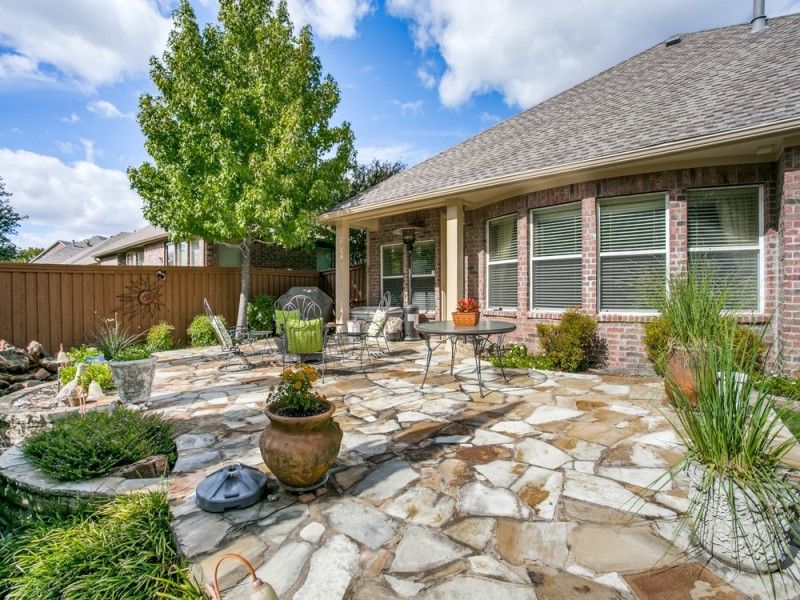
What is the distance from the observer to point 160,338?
888 centimetres

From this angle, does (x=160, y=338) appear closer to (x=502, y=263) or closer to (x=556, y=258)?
(x=502, y=263)

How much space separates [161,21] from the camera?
873 cm

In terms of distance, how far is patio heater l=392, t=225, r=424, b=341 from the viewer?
30.8ft

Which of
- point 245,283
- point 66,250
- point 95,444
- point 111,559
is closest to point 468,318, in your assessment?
point 95,444

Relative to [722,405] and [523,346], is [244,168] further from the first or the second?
[722,405]

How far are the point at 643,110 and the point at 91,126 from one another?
11.0m

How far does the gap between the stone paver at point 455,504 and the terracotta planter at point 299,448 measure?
0.15 metres

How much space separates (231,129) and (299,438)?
27.5 feet

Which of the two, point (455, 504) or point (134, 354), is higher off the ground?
point (134, 354)

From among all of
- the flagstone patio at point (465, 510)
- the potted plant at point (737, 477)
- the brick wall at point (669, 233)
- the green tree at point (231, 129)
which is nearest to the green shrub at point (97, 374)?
the flagstone patio at point (465, 510)

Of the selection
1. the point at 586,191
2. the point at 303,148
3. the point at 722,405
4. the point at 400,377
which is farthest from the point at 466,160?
the point at 722,405

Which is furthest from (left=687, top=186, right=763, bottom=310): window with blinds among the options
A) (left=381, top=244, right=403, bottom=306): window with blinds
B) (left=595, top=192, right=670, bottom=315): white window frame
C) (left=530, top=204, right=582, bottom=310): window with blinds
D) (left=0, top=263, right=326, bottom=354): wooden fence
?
(left=0, top=263, right=326, bottom=354): wooden fence

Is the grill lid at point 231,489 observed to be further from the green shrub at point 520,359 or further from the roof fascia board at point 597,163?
the roof fascia board at point 597,163

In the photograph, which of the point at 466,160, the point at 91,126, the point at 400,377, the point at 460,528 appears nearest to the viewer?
the point at 460,528
